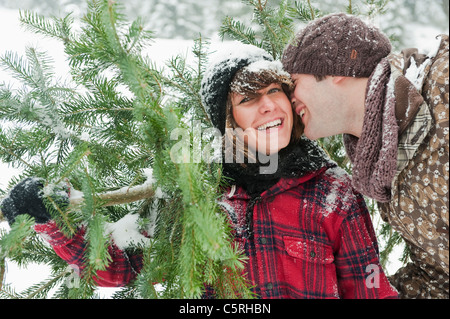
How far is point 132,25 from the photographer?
2.49ft

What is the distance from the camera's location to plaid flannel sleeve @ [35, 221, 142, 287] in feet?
3.46

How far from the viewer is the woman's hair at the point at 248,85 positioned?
1.24 metres

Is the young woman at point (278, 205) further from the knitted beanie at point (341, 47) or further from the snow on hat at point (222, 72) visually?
the knitted beanie at point (341, 47)

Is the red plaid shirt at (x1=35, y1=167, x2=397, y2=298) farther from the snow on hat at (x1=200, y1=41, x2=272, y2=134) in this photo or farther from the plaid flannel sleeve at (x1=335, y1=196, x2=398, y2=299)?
the snow on hat at (x1=200, y1=41, x2=272, y2=134)

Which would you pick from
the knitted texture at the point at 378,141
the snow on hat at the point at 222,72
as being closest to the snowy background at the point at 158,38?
the snow on hat at the point at 222,72

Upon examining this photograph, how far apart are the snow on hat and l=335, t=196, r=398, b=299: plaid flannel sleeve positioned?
0.61 m

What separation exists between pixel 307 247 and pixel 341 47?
68cm

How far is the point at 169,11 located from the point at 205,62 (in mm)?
1341

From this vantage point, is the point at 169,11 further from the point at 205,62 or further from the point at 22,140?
the point at 22,140

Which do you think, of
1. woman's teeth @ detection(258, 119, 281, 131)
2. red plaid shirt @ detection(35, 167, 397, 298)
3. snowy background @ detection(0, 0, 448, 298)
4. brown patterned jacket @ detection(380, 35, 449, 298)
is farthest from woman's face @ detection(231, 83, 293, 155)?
brown patterned jacket @ detection(380, 35, 449, 298)

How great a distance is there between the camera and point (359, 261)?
1.28 m

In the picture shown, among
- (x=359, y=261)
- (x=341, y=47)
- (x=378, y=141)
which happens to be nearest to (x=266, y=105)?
(x=341, y=47)

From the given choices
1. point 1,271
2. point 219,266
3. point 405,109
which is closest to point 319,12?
point 405,109
